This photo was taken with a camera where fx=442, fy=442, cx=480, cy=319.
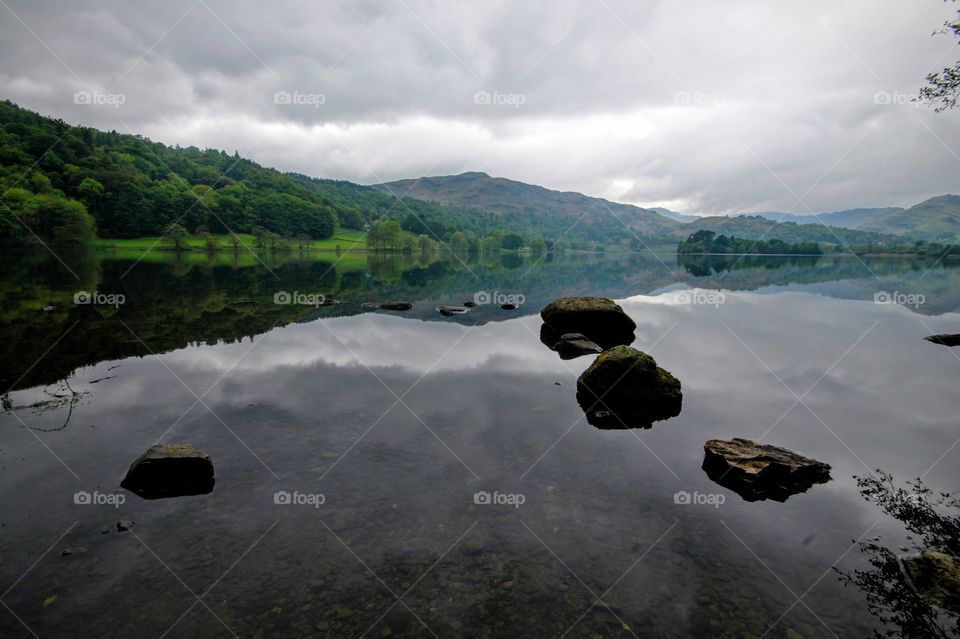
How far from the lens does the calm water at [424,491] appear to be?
25.9 ft

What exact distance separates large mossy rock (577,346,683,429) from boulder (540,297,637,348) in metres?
12.2

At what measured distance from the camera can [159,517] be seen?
1005 centimetres

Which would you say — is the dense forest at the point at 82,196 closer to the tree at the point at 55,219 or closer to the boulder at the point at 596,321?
the tree at the point at 55,219

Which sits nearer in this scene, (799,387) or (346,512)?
(346,512)

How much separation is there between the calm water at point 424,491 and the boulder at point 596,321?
18.0ft

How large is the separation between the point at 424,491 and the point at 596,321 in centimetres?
2335

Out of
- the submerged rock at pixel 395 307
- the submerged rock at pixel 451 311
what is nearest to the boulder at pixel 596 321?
the submerged rock at pixel 451 311

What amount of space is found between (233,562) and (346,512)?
2484 millimetres

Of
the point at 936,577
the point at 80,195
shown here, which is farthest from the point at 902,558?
the point at 80,195

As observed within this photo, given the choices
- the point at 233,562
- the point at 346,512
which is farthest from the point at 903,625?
the point at 233,562

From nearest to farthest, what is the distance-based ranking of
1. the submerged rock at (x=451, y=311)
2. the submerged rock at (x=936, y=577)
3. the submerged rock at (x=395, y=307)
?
1. the submerged rock at (x=936, y=577)
2. the submerged rock at (x=451, y=311)
3. the submerged rock at (x=395, y=307)

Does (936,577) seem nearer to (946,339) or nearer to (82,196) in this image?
(946,339)

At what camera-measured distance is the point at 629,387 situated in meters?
19.0

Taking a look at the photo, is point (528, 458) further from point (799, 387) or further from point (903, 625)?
point (799, 387)
